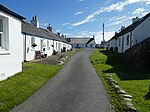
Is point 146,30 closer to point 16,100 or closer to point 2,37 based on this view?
point 2,37

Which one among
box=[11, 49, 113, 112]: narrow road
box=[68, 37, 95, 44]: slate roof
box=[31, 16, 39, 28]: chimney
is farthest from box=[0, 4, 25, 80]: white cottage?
box=[68, 37, 95, 44]: slate roof

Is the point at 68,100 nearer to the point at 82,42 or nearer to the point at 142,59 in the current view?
the point at 142,59

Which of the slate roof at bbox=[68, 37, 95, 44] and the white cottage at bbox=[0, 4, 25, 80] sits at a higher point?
the slate roof at bbox=[68, 37, 95, 44]

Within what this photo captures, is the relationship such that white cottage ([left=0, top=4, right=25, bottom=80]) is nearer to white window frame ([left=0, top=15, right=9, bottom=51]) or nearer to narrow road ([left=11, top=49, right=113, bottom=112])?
white window frame ([left=0, top=15, right=9, bottom=51])

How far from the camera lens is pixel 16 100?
766cm

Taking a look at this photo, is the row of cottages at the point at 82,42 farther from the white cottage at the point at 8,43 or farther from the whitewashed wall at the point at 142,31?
the white cottage at the point at 8,43

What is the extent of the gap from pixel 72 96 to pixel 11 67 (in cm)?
554

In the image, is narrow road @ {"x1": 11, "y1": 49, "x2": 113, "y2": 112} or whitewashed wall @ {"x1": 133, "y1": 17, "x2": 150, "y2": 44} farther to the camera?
whitewashed wall @ {"x1": 133, "y1": 17, "x2": 150, "y2": 44}

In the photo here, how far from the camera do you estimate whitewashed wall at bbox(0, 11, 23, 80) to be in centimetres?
1131

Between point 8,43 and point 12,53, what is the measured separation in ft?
2.60

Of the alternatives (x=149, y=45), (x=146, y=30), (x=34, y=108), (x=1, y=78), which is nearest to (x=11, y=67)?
(x=1, y=78)

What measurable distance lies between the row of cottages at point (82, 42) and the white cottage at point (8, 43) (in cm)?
9479

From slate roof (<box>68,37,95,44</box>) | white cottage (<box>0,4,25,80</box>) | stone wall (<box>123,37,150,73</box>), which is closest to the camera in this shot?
white cottage (<box>0,4,25,80</box>)

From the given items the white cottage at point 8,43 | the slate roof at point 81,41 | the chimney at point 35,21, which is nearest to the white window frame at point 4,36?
the white cottage at point 8,43
